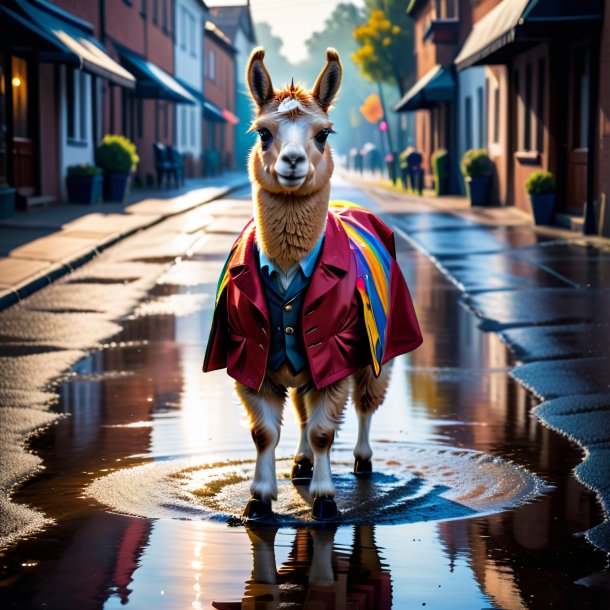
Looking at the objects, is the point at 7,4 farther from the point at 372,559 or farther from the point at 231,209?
the point at 372,559

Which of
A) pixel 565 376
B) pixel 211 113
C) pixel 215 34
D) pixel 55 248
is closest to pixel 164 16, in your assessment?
pixel 211 113

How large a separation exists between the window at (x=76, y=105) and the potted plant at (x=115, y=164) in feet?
2.36

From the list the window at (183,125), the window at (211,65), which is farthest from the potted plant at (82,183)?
the window at (211,65)

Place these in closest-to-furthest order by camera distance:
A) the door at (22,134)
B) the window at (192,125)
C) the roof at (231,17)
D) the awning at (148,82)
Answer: the door at (22,134), the awning at (148,82), the window at (192,125), the roof at (231,17)

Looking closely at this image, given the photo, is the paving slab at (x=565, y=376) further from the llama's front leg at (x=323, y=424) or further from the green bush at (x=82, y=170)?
the green bush at (x=82, y=170)

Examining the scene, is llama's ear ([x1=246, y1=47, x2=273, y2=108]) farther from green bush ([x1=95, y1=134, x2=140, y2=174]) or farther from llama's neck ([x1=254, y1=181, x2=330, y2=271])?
green bush ([x1=95, y1=134, x2=140, y2=174])

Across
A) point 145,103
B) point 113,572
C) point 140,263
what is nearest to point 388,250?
point 113,572

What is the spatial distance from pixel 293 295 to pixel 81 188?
2504 centimetres

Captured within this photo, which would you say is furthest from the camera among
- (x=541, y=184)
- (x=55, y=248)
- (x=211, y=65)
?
(x=211, y=65)

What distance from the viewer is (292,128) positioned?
213 inches

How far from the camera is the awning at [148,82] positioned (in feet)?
129

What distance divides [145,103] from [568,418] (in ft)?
128

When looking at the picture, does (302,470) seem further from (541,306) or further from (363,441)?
(541,306)

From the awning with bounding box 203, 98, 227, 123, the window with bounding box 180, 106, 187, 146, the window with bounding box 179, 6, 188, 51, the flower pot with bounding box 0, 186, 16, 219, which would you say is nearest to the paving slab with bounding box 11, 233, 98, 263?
the flower pot with bounding box 0, 186, 16, 219
